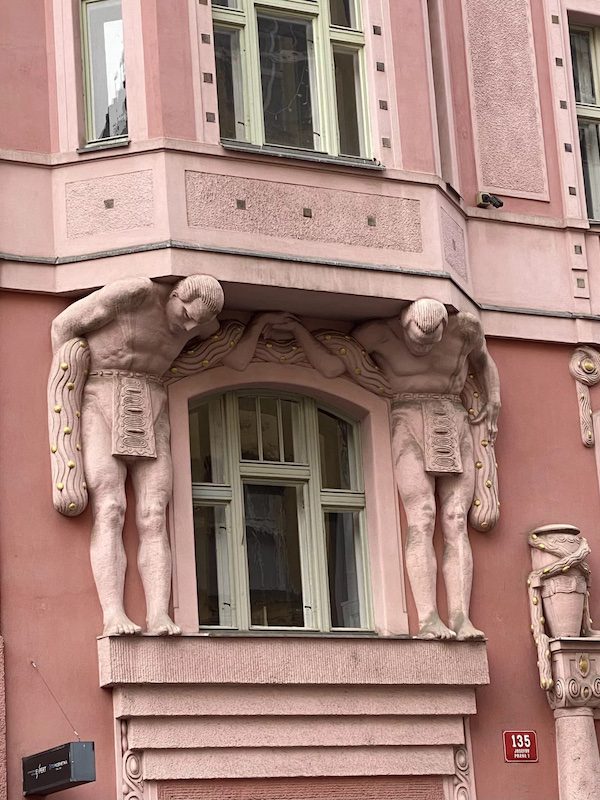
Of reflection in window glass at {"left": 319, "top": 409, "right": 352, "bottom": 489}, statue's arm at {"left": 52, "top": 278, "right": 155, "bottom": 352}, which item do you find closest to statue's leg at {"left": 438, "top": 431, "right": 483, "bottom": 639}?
reflection in window glass at {"left": 319, "top": 409, "right": 352, "bottom": 489}

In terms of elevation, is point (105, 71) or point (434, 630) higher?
point (105, 71)

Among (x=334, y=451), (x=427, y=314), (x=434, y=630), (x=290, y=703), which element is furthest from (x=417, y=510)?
(x=290, y=703)

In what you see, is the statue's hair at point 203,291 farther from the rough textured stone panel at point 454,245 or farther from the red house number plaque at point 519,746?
the red house number plaque at point 519,746

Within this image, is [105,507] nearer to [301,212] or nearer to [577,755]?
[301,212]

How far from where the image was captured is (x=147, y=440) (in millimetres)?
15539

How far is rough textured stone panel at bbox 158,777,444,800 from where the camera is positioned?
593 inches

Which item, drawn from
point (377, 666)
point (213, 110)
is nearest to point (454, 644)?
point (377, 666)

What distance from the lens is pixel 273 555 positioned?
16297mm

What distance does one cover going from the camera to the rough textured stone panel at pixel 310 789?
15.1 metres

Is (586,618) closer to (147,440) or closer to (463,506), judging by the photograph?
(463,506)

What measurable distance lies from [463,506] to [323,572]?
129cm

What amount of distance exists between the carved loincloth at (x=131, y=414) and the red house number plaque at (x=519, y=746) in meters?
3.70

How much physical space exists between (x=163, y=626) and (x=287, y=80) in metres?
4.60

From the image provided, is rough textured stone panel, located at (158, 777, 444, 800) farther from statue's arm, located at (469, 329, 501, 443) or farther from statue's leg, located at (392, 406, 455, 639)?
statue's arm, located at (469, 329, 501, 443)
